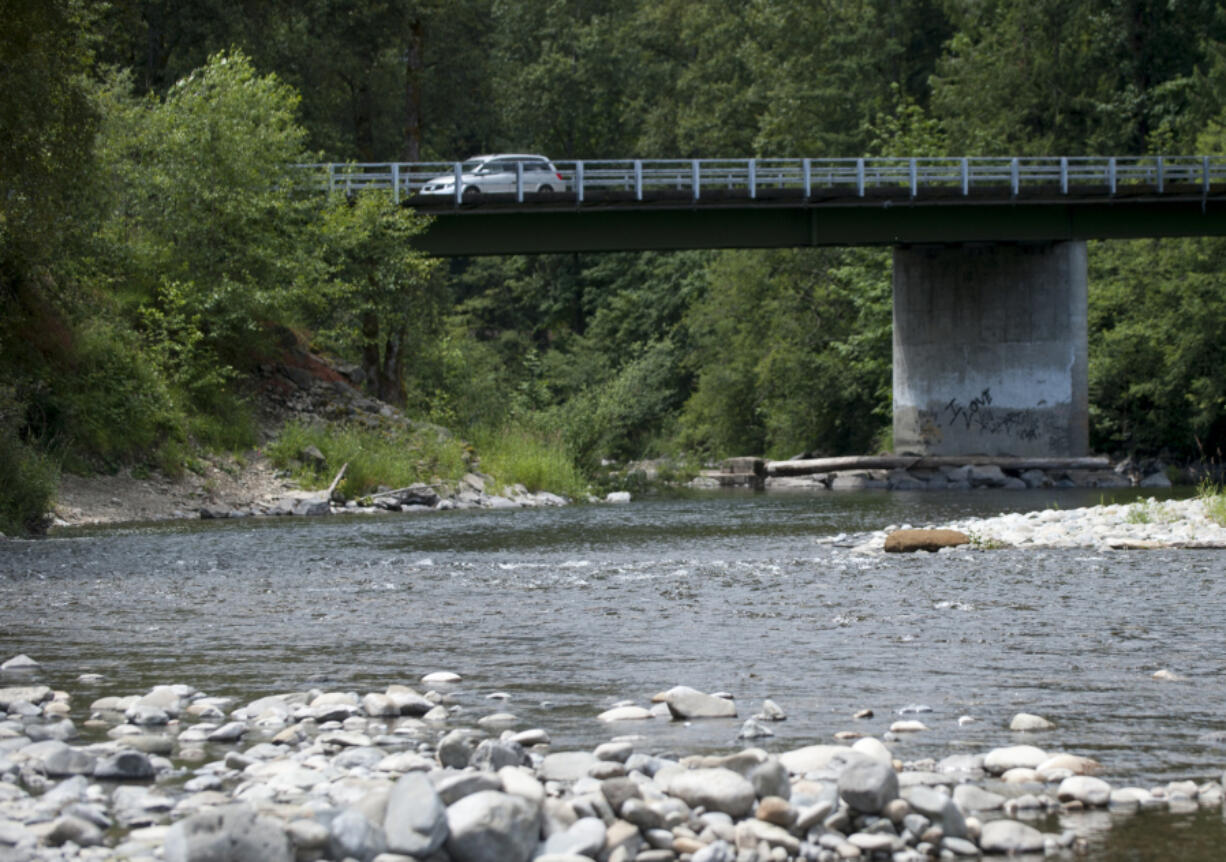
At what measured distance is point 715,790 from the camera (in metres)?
6.43

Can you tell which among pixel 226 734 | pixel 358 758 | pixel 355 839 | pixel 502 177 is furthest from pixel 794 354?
pixel 355 839

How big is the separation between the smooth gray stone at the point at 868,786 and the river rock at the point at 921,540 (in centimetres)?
1380

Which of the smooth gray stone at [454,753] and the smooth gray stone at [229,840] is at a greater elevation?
the smooth gray stone at [229,840]

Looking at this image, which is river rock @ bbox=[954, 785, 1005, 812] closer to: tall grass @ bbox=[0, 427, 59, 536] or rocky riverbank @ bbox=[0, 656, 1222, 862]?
rocky riverbank @ bbox=[0, 656, 1222, 862]

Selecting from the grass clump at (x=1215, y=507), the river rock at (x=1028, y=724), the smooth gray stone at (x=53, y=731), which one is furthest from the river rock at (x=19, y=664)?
the grass clump at (x=1215, y=507)

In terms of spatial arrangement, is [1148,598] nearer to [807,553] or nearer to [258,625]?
[807,553]

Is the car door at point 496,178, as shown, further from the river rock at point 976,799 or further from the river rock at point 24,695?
the river rock at point 976,799

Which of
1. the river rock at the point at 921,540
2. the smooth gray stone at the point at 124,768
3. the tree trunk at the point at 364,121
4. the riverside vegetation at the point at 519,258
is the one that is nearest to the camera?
the smooth gray stone at the point at 124,768

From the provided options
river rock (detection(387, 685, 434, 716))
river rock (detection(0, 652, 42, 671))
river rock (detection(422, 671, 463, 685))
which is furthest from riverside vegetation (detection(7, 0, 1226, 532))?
river rock (detection(387, 685, 434, 716))

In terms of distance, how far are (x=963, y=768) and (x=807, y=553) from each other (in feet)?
43.4

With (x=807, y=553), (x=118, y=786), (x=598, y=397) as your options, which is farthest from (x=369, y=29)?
Answer: (x=118, y=786)

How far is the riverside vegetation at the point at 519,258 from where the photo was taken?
29375mm

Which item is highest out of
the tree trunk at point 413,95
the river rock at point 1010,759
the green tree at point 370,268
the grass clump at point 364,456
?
the tree trunk at point 413,95

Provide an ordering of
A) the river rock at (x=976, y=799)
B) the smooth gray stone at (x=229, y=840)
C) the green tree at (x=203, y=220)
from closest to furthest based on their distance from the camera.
Answer: 1. the smooth gray stone at (x=229, y=840)
2. the river rock at (x=976, y=799)
3. the green tree at (x=203, y=220)
